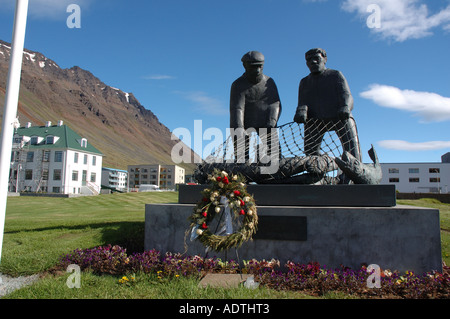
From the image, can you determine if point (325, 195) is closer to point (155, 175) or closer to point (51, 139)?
point (51, 139)

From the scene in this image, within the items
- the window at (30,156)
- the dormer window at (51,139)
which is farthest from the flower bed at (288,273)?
the window at (30,156)

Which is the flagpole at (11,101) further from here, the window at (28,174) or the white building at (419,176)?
the white building at (419,176)

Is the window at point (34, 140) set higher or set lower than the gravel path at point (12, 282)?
higher

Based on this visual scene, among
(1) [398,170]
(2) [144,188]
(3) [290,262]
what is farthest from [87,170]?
(1) [398,170]

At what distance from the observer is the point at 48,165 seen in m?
46.8

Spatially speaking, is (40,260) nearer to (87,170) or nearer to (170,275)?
(170,275)

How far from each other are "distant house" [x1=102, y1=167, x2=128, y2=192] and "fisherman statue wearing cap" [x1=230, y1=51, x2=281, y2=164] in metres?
73.7

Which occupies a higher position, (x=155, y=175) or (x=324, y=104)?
(x=155, y=175)

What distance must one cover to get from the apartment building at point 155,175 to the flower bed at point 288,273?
92.2 meters

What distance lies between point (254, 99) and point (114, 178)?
87.1m

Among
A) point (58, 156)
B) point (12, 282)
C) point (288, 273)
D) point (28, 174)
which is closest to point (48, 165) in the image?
point (58, 156)

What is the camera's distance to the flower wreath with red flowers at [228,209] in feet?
17.4

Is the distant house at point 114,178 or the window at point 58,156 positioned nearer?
the window at point 58,156
